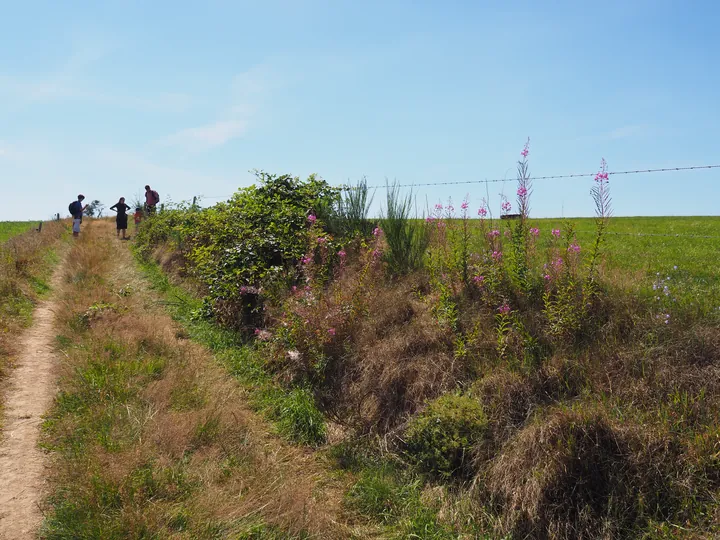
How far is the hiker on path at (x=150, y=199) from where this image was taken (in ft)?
65.6

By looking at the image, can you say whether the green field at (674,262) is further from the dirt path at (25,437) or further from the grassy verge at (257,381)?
the dirt path at (25,437)

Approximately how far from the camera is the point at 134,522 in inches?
141

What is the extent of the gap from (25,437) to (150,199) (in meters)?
16.5

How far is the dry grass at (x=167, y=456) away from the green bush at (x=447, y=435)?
82 centimetres

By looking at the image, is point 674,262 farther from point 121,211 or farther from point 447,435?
point 121,211

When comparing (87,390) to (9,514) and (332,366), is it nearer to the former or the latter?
(9,514)

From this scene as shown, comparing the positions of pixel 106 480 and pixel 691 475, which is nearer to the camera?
pixel 691 475

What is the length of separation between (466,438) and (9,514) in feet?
11.5

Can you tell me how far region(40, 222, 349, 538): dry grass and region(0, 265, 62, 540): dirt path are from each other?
0.16 meters

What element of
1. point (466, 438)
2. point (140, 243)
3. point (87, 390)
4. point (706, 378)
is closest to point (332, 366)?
point (466, 438)

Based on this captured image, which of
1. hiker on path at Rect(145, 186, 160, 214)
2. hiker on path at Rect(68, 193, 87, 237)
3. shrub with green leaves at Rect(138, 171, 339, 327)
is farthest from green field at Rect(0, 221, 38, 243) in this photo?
shrub with green leaves at Rect(138, 171, 339, 327)

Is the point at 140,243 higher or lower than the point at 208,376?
Answer: higher

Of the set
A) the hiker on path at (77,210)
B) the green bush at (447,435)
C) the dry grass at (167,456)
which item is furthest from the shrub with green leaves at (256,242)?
the hiker on path at (77,210)

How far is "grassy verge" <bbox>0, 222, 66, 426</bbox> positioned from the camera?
774cm
